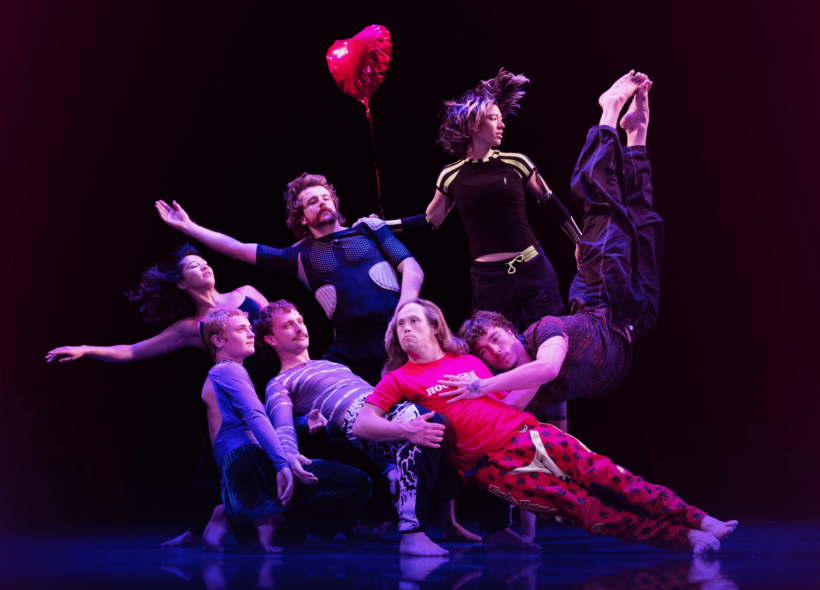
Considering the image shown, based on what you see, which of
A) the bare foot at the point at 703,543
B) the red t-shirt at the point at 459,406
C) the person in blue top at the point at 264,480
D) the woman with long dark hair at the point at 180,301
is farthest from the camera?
the woman with long dark hair at the point at 180,301

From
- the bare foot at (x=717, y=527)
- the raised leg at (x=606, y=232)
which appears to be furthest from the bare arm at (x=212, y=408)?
the bare foot at (x=717, y=527)

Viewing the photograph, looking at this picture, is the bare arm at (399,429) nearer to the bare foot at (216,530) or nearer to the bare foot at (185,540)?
the bare foot at (216,530)

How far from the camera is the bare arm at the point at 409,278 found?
3340 mm

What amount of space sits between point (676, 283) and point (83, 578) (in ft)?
11.4

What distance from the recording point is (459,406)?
8.39ft

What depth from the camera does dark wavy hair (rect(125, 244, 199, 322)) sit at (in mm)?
3666

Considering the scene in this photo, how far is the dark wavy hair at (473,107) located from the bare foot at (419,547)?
1814mm

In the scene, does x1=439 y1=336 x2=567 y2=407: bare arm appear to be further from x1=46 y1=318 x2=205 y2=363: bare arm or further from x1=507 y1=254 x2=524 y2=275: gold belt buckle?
x1=46 y1=318 x2=205 y2=363: bare arm

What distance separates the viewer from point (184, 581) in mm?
2064

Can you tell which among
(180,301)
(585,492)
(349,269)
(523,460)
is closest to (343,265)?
(349,269)

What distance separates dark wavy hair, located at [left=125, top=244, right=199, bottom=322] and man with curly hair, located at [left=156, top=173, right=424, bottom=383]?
0.27m

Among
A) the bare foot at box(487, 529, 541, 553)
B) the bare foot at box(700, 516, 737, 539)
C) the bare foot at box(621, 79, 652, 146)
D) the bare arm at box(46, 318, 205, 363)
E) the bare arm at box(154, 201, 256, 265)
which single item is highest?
the bare foot at box(621, 79, 652, 146)

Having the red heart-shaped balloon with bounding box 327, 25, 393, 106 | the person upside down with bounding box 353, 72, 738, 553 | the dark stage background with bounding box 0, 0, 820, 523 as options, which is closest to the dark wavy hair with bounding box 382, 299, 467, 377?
the person upside down with bounding box 353, 72, 738, 553

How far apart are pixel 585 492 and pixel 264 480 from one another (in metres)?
1.11
